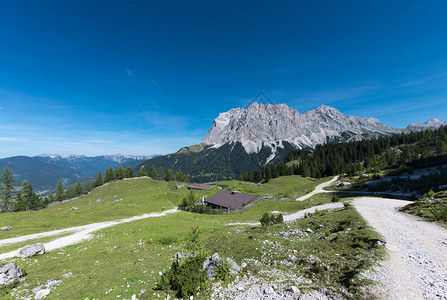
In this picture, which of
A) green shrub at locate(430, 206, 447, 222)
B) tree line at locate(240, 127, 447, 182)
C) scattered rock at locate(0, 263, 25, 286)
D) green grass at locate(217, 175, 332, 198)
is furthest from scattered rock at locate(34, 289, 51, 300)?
tree line at locate(240, 127, 447, 182)

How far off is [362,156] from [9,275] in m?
180

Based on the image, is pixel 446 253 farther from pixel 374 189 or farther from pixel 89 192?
pixel 89 192

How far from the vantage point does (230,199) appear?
221 feet

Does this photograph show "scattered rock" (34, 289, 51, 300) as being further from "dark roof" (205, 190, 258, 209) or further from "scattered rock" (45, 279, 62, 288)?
"dark roof" (205, 190, 258, 209)

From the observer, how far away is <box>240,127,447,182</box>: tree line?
327 feet

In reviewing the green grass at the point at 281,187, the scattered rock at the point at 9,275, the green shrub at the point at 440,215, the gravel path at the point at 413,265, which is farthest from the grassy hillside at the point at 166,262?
the green grass at the point at 281,187

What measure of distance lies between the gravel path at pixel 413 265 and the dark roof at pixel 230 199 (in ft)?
155

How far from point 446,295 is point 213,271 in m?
12.1

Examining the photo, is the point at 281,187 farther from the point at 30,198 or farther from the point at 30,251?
the point at 30,198

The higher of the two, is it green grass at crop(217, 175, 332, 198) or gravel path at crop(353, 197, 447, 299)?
gravel path at crop(353, 197, 447, 299)

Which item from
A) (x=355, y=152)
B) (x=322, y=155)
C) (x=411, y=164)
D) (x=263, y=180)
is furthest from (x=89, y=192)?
(x=355, y=152)

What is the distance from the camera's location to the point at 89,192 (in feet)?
300

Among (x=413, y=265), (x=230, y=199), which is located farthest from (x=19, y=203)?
(x=413, y=265)

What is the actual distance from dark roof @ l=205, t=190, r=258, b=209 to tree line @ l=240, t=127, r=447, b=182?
57089 millimetres
